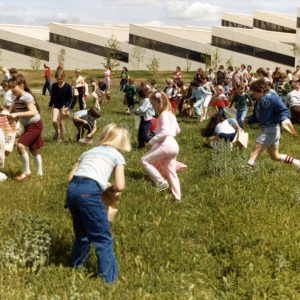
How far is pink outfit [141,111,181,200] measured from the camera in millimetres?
8312

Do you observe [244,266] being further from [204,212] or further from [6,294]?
[6,294]

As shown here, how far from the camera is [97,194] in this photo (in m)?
5.45

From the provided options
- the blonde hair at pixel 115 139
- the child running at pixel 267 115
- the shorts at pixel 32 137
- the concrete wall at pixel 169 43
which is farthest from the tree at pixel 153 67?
the blonde hair at pixel 115 139

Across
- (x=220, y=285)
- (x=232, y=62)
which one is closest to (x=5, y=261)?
(x=220, y=285)

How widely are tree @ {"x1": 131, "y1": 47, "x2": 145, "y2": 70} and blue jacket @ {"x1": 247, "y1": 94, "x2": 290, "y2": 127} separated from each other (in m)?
64.8

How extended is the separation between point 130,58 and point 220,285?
232 feet

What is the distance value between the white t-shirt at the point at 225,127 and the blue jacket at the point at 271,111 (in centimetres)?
282

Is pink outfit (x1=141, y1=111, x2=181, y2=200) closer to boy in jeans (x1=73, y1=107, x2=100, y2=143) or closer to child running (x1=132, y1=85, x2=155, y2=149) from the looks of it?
child running (x1=132, y1=85, x2=155, y2=149)

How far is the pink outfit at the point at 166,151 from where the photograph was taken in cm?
831

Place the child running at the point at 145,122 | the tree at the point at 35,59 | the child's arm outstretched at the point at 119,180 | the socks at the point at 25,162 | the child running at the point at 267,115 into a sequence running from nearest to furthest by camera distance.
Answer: the child's arm outstretched at the point at 119,180
the socks at the point at 25,162
the child running at the point at 267,115
the child running at the point at 145,122
the tree at the point at 35,59

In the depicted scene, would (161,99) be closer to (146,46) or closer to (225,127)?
(225,127)

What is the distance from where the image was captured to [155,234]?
22.4ft

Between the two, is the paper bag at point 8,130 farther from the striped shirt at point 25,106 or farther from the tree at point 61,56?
the tree at point 61,56

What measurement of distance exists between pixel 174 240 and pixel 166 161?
2038 mm
